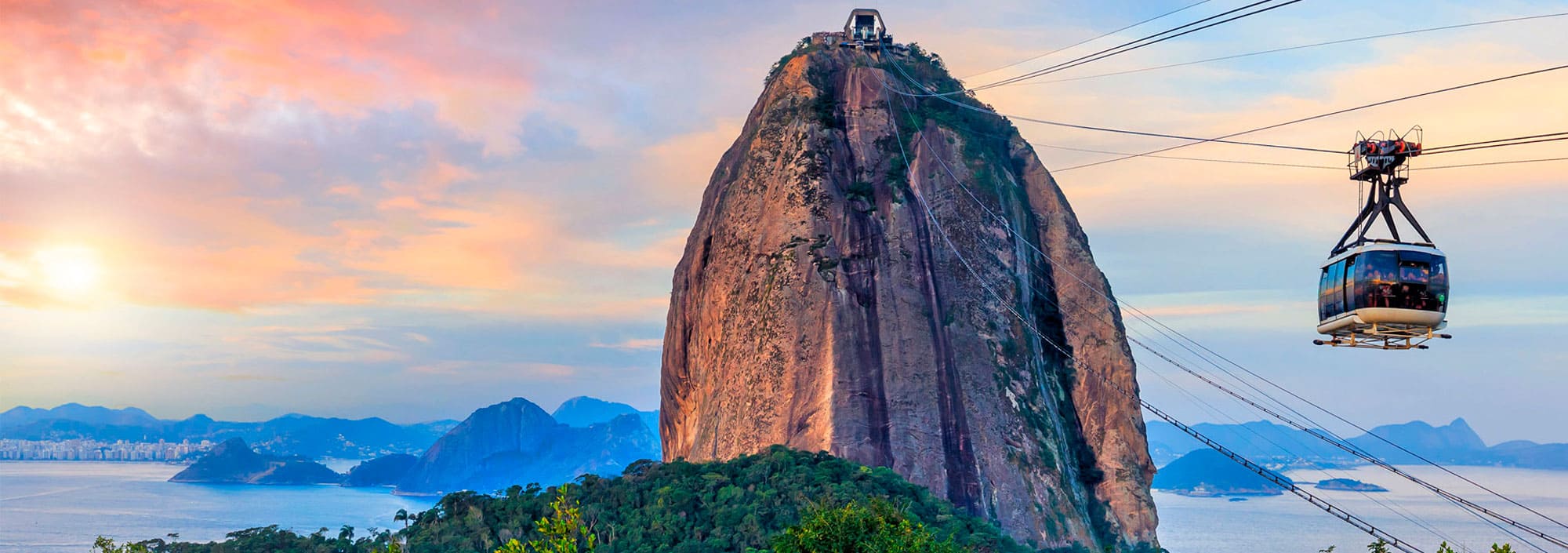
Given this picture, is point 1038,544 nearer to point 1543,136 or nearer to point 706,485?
point 706,485

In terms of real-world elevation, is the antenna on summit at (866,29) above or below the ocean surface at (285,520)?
above

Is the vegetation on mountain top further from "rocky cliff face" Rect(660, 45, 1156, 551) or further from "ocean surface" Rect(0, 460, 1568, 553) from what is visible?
"ocean surface" Rect(0, 460, 1568, 553)

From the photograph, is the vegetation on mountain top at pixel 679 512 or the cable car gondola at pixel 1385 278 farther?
the vegetation on mountain top at pixel 679 512

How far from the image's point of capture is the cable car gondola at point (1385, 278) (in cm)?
2791

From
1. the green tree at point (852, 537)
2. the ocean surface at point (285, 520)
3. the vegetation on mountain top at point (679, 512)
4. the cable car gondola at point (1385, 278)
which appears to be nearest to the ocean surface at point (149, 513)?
the ocean surface at point (285, 520)

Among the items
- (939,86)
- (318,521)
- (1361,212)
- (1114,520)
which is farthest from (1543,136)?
(318,521)

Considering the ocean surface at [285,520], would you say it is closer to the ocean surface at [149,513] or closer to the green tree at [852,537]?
the ocean surface at [149,513]

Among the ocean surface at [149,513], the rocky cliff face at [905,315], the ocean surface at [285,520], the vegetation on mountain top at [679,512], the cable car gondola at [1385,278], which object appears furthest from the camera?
the ocean surface at [285,520]

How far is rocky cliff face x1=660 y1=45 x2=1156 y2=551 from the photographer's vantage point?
56.7m

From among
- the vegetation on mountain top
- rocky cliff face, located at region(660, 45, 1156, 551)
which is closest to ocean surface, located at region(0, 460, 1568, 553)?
rocky cliff face, located at region(660, 45, 1156, 551)

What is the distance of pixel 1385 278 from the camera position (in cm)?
2877

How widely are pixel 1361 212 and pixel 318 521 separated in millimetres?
148317

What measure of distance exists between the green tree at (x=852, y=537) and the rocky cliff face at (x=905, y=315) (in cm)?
2210

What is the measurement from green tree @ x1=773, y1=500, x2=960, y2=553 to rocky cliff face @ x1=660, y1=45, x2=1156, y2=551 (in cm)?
2210
